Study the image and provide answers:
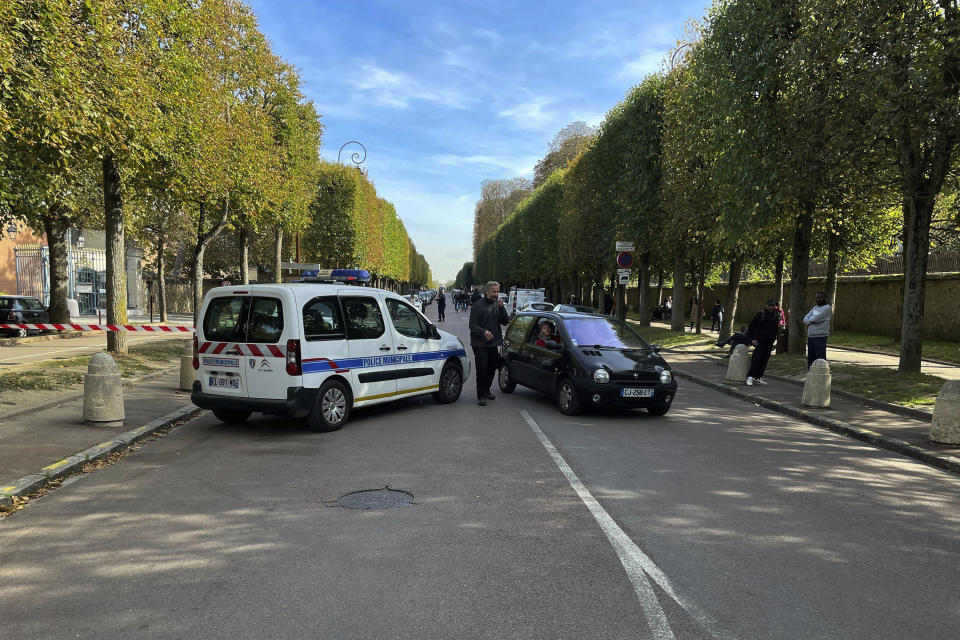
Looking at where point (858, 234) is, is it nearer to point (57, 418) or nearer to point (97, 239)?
point (57, 418)

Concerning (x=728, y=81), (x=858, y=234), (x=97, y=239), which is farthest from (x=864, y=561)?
(x=97, y=239)

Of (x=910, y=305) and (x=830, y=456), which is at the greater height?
(x=910, y=305)

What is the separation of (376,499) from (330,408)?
3033mm

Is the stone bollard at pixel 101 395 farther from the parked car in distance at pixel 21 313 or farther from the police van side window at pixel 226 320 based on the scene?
the parked car in distance at pixel 21 313

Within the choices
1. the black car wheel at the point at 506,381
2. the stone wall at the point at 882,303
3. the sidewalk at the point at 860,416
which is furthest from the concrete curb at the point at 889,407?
the stone wall at the point at 882,303

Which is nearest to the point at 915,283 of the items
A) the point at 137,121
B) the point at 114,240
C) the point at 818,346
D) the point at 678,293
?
the point at 818,346

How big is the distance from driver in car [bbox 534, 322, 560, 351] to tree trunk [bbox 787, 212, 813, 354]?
9.97m

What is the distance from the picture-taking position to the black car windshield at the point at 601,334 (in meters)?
10.3

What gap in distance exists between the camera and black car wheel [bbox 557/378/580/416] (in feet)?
31.6

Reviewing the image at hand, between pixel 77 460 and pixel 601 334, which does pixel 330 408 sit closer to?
pixel 77 460

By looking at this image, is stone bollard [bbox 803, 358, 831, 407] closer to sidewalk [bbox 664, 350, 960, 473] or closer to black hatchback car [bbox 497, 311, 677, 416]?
sidewalk [bbox 664, 350, 960, 473]

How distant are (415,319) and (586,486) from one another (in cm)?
491

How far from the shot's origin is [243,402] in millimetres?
8117

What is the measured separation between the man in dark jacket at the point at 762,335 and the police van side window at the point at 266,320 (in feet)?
31.3
